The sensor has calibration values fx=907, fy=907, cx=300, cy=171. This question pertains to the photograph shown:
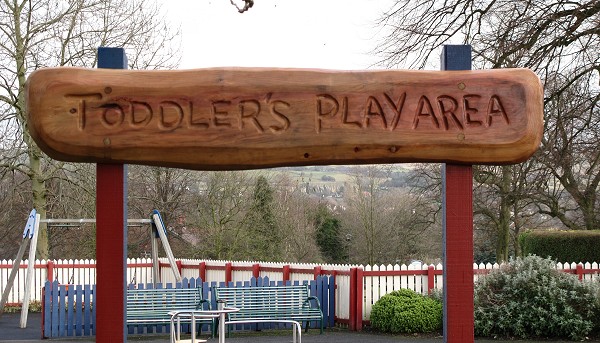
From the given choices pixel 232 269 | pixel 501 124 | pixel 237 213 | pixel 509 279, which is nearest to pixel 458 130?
pixel 501 124

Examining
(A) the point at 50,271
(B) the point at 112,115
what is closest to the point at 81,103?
(B) the point at 112,115

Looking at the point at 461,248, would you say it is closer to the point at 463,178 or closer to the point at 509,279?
the point at 463,178

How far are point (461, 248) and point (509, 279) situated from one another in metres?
11.5

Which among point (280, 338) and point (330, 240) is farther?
point (330, 240)

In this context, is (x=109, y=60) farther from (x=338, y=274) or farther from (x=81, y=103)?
(x=338, y=274)

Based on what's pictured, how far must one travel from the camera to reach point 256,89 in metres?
6.33

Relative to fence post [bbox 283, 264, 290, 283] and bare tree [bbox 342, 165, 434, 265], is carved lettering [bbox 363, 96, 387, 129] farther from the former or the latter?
bare tree [bbox 342, 165, 434, 265]

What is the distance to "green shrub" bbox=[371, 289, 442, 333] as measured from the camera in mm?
18047

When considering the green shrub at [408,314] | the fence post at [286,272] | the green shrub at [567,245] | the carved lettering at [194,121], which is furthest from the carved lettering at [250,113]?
the green shrub at [567,245]

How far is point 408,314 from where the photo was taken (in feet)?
59.2

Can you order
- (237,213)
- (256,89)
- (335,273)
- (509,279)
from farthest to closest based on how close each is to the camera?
(237,213) < (335,273) < (509,279) < (256,89)

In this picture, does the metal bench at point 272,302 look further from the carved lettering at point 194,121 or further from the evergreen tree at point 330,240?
the evergreen tree at point 330,240

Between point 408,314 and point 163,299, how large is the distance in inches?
190

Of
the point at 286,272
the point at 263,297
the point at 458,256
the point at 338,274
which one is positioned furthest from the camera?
the point at 286,272
